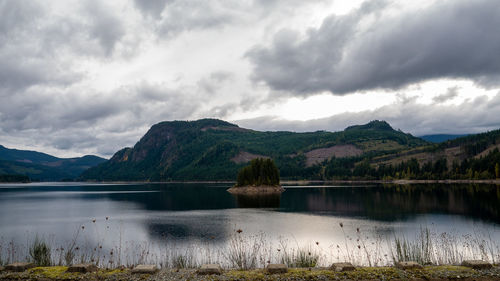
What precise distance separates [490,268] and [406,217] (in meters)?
44.8

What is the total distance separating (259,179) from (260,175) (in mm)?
2138

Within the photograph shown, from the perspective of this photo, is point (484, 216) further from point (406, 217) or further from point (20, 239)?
point (20, 239)

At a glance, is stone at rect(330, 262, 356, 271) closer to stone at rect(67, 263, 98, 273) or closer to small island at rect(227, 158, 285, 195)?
stone at rect(67, 263, 98, 273)

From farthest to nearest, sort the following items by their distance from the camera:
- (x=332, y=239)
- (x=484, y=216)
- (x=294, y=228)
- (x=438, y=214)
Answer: (x=438, y=214), (x=484, y=216), (x=294, y=228), (x=332, y=239)

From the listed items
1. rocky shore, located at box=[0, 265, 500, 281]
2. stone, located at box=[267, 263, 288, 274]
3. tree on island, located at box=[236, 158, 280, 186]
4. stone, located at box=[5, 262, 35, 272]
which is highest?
tree on island, located at box=[236, 158, 280, 186]

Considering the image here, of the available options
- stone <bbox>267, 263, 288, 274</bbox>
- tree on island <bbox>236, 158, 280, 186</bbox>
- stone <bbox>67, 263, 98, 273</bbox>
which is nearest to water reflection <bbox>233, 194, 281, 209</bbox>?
tree on island <bbox>236, 158, 280, 186</bbox>

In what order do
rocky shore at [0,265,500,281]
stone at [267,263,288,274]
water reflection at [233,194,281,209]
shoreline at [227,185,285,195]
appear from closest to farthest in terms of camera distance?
rocky shore at [0,265,500,281] → stone at [267,263,288,274] → water reflection at [233,194,281,209] → shoreline at [227,185,285,195]

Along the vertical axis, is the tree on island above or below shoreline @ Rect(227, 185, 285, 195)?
above

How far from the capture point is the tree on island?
6388 inches

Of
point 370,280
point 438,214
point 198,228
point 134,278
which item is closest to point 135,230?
point 198,228

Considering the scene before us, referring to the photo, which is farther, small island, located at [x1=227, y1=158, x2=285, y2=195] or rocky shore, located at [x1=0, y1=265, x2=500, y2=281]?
small island, located at [x1=227, y1=158, x2=285, y2=195]

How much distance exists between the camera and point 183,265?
27078 mm

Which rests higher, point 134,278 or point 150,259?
point 134,278

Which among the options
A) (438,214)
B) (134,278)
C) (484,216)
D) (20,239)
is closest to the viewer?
(134,278)
